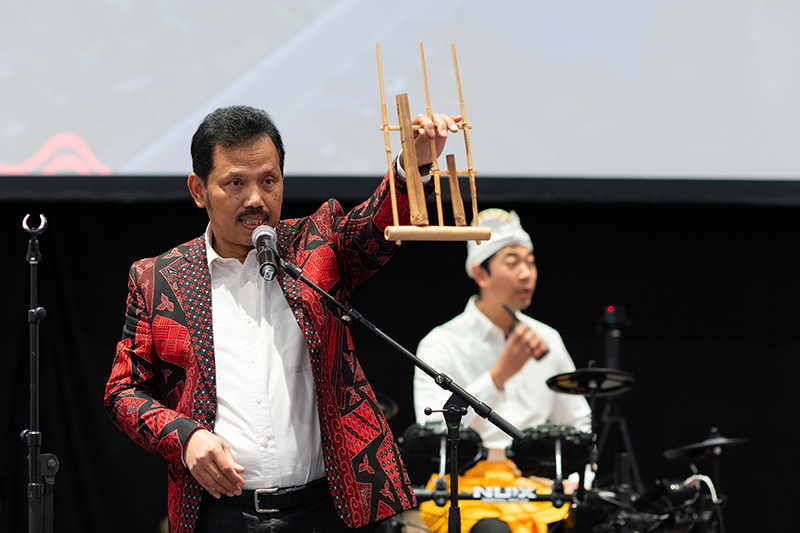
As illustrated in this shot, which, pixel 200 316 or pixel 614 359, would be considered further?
pixel 614 359

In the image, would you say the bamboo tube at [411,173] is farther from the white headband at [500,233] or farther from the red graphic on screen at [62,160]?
the red graphic on screen at [62,160]

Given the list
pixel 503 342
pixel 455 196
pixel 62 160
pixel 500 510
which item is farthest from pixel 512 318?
pixel 455 196

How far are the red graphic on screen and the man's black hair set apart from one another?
7.43 ft

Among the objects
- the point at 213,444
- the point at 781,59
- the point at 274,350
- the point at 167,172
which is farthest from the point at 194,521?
the point at 781,59

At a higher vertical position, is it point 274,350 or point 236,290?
point 236,290

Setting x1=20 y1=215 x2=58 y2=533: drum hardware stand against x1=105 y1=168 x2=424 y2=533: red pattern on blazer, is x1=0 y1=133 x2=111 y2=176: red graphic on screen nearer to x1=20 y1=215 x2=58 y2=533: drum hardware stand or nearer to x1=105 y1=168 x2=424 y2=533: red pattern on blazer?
x1=20 y1=215 x2=58 y2=533: drum hardware stand

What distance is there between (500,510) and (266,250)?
84.9 inches

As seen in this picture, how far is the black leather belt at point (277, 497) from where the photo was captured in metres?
1.52

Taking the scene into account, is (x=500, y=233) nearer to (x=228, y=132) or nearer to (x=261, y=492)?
(x=228, y=132)

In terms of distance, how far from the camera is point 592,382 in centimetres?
349

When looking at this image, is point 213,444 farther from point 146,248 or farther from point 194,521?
point 146,248

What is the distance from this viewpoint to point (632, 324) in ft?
14.5

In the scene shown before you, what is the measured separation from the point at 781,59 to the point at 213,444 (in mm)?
3528

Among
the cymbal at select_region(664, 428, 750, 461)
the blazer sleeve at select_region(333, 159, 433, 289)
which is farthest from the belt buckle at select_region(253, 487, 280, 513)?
the cymbal at select_region(664, 428, 750, 461)
